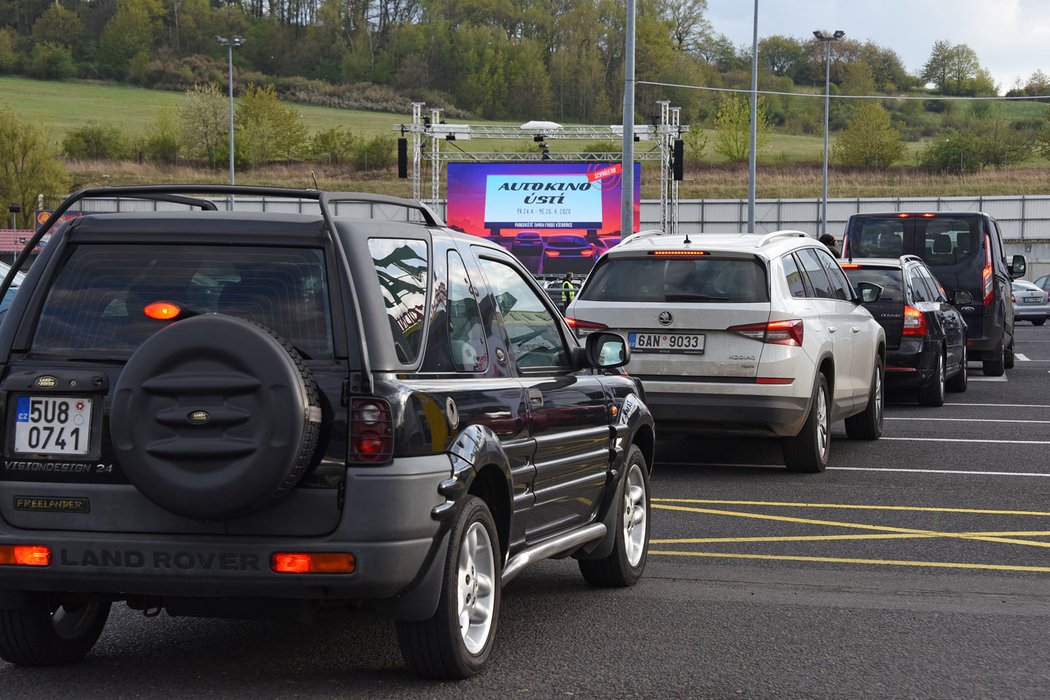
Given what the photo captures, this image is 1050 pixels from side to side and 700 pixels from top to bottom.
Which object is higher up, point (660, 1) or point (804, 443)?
point (660, 1)

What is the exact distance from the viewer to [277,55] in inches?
6078

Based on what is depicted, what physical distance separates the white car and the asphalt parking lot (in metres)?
0.71

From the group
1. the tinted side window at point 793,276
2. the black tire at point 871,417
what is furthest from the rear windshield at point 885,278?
the tinted side window at point 793,276

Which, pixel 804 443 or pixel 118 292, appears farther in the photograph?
pixel 804 443

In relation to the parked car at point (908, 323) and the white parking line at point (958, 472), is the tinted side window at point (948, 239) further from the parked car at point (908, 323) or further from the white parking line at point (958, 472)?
the white parking line at point (958, 472)

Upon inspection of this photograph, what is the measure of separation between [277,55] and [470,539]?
15426cm

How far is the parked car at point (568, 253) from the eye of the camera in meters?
54.4

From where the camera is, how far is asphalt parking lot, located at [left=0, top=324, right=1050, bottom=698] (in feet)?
17.6

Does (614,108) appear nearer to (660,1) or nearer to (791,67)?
(660,1)

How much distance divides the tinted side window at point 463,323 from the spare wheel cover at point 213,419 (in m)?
0.85

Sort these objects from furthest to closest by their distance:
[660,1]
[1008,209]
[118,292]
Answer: [660,1] → [1008,209] → [118,292]

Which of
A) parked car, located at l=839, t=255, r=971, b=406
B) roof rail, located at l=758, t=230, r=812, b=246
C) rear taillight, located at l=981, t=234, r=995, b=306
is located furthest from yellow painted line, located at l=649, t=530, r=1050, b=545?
rear taillight, located at l=981, t=234, r=995, b=306

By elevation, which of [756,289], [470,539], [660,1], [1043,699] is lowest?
[1043,699]

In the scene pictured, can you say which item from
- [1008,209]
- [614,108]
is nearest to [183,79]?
[614,108]
